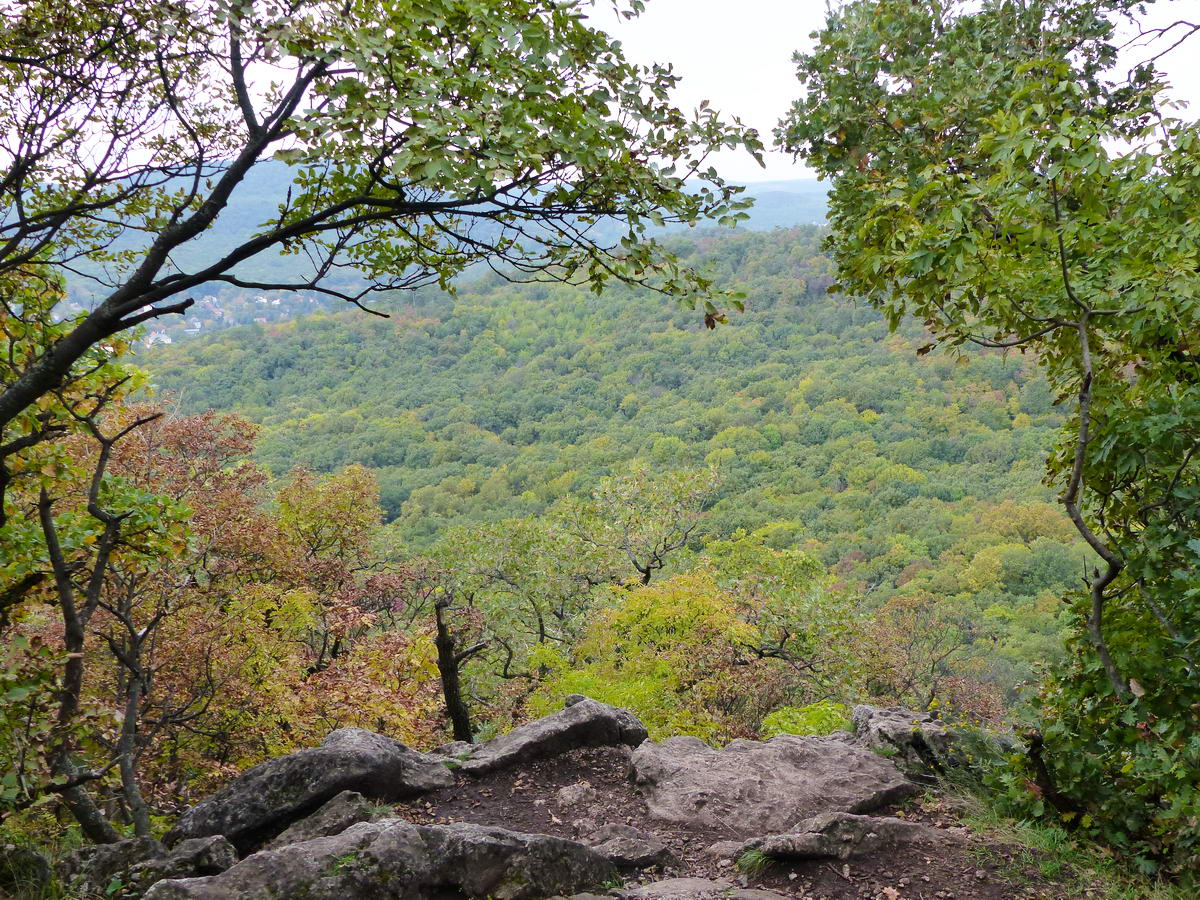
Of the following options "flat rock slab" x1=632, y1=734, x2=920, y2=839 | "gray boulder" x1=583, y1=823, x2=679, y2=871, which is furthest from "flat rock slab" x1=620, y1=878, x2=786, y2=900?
"flat rock slab" x1=632, y1=734, x2=920, y2=839

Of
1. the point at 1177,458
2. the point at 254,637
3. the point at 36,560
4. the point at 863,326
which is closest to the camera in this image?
the point at 1177,458

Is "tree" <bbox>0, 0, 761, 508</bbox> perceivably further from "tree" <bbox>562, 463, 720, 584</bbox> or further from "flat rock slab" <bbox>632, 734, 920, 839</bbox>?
"tree" <bbox>562, 463, 720, 584</bbox>

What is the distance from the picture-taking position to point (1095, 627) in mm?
4484

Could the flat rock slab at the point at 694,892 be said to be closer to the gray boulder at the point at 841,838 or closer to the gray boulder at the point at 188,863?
the gray boulder at the point at 841,838

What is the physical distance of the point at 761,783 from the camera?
712cm

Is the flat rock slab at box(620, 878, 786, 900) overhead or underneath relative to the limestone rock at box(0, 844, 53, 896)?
underneath

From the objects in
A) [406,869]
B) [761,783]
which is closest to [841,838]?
[761,783]

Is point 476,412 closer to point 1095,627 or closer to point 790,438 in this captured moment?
point 790,438

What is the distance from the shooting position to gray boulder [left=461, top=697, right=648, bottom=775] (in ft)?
24.7

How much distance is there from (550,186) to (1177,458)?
11.9 feet

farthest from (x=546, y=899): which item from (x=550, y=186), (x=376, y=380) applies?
(x=376, y=380)

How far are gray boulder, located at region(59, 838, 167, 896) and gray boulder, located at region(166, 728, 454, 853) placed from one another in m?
0.95

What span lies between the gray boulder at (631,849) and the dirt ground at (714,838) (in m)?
0.10

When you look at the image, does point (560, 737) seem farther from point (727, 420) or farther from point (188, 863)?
point (727, 420)
